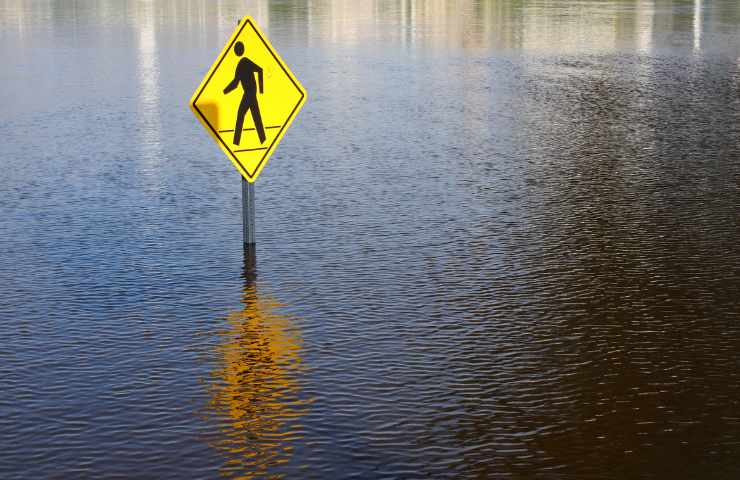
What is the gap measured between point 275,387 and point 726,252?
3985mm

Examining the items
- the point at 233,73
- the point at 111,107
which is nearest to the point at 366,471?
the point at 233,73

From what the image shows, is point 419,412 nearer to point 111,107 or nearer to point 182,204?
point 182,204

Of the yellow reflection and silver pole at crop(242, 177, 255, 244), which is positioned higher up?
silver pole at crop(242, 177, 255, 244)

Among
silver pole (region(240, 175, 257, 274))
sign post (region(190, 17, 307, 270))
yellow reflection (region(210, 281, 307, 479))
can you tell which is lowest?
yellow reflection (region(210, 281, 307, 479))

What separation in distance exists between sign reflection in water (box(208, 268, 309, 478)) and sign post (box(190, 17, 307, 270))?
1.25 metres

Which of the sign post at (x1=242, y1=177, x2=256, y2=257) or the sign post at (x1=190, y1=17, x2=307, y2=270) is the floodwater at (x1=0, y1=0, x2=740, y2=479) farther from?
the sign post at (x1=190, y1=17, x2=307, y2=270)

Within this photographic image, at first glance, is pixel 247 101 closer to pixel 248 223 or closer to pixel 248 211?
pixel 248 211

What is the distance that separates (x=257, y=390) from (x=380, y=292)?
6.39 ft

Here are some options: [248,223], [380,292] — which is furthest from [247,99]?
[380,292]

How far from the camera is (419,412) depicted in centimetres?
568

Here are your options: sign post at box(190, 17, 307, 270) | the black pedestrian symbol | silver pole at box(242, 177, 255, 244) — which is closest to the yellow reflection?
silver pole at box(242, 177, 255, 244)

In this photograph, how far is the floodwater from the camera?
17.5 ft

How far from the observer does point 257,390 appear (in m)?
6.03

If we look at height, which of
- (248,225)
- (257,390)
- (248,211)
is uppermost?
(248,211)
